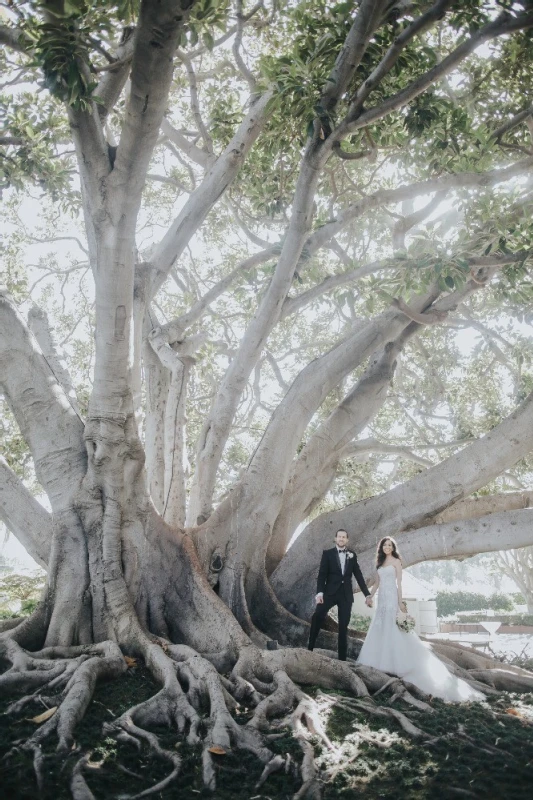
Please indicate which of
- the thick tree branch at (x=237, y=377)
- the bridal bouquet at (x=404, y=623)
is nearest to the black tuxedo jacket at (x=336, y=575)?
the bridal bouquet at (x=404, y=623)

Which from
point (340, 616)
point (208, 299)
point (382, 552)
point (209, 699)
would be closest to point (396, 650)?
point (340, 616)

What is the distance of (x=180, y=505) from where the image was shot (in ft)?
21.6

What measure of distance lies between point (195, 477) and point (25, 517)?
1.73 meters

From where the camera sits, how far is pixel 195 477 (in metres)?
6.75

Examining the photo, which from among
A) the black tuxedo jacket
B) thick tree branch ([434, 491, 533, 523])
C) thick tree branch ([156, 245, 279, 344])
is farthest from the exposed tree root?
thick tree branch ([156, 245, 279, 344])

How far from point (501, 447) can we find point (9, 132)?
5698mm

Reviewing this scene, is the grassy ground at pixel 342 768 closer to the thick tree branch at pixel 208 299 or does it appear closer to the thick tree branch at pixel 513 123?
the thick tree branch at pixel 208 299

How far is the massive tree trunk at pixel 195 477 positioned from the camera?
4043 mm

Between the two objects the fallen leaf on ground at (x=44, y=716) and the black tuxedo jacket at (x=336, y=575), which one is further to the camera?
the black tuxedo jacket at (x=336, y=575)

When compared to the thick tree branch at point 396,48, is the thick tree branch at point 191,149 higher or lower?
higher

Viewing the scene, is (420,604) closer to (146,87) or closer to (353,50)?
(353,50)

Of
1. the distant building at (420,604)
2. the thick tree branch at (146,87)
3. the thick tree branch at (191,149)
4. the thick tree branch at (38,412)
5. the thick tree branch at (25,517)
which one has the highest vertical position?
the thick tree branch at (191,149)

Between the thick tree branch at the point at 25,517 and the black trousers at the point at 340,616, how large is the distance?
2.50 meters

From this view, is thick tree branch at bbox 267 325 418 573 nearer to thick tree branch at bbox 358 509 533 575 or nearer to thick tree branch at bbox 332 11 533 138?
thick tree branch at bbox 358 509 533 575
